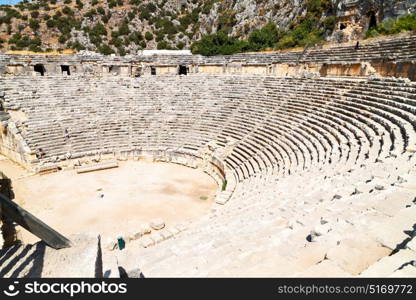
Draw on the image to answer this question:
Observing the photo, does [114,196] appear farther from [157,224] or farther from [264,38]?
[264,38]

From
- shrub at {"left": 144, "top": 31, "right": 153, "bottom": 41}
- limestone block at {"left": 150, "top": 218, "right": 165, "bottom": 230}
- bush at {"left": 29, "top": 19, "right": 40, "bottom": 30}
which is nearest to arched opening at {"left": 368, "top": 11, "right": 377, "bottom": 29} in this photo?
limestone block at {"left": 150, "top": 218, "right": 165, "bottom": 230}

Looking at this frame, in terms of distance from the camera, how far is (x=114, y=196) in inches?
480

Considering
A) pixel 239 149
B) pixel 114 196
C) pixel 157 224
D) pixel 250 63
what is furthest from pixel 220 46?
pixel 157 224

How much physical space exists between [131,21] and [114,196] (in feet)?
152

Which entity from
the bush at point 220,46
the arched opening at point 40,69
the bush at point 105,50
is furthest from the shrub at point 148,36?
the arched opening at point 40,69

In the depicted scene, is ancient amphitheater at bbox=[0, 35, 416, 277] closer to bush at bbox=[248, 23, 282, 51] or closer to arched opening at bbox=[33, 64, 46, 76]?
arched opening at bbox=[33, 64, 46, 76]

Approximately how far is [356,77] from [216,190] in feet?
31.4

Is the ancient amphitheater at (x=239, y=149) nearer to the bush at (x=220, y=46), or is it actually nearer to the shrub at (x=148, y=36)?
the bush at (x=220, y=46)

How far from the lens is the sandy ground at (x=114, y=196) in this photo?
1027 cm

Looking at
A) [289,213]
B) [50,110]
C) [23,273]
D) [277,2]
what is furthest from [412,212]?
[277,2]

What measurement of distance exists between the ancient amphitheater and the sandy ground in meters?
0.24

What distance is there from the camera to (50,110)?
17.5 m

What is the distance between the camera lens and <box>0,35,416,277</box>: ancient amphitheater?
372cm

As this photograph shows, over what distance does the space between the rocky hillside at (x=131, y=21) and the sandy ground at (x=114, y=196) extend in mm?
26404
